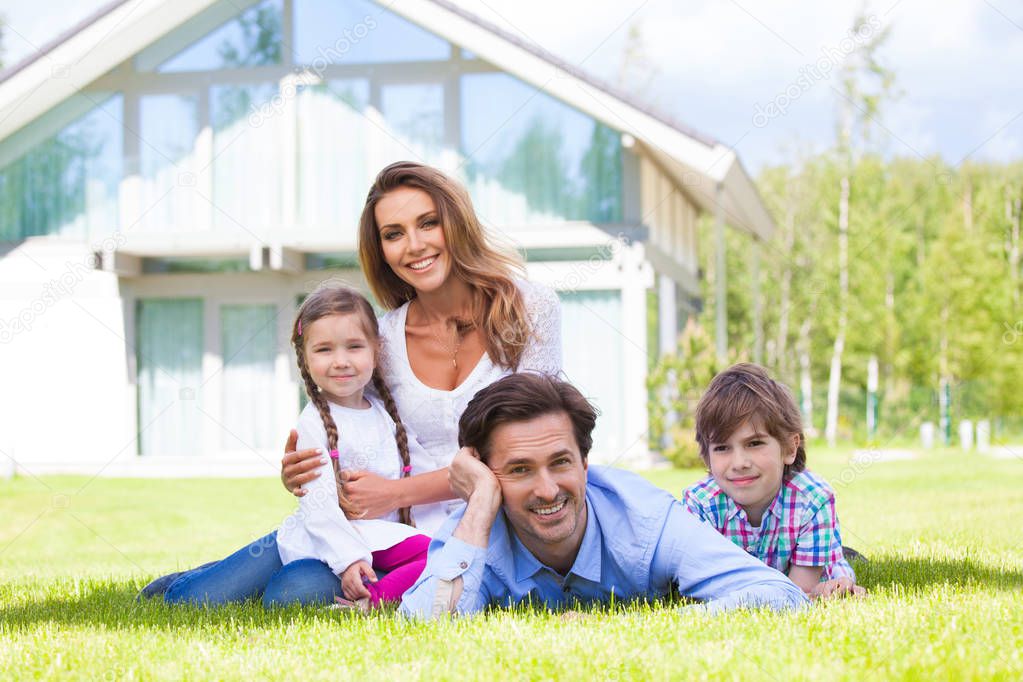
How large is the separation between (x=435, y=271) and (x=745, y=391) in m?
1.32

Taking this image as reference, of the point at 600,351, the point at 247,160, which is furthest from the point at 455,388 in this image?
the point at 247,160

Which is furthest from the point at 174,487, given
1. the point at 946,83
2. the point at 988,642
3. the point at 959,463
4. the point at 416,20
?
the point at 946,83

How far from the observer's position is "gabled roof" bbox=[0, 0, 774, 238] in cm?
1466

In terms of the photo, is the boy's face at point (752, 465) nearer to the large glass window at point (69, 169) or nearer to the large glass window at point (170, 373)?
the large glass window at point (170, 373)

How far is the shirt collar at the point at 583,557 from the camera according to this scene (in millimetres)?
3895

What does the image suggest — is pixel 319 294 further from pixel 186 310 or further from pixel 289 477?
pixel 186 310

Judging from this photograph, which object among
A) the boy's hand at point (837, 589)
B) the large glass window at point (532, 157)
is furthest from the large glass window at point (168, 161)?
the boy's hand at point (837, 589)

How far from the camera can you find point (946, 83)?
323 ft

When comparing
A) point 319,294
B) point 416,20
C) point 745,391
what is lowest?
point 745,391

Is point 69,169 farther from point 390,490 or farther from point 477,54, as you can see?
point 390,490

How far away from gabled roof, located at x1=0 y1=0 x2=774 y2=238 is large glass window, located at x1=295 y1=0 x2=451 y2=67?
1.24ft

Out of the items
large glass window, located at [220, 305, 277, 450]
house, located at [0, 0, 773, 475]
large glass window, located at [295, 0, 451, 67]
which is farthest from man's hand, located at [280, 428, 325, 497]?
large glass window, located at [220, 305, 277, 450]

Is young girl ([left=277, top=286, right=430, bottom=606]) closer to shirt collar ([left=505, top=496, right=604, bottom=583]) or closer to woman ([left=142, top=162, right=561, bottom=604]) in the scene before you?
woman ([left=142, top=162, right=561, bottom=604])

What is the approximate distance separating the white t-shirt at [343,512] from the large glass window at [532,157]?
11.6 meters
